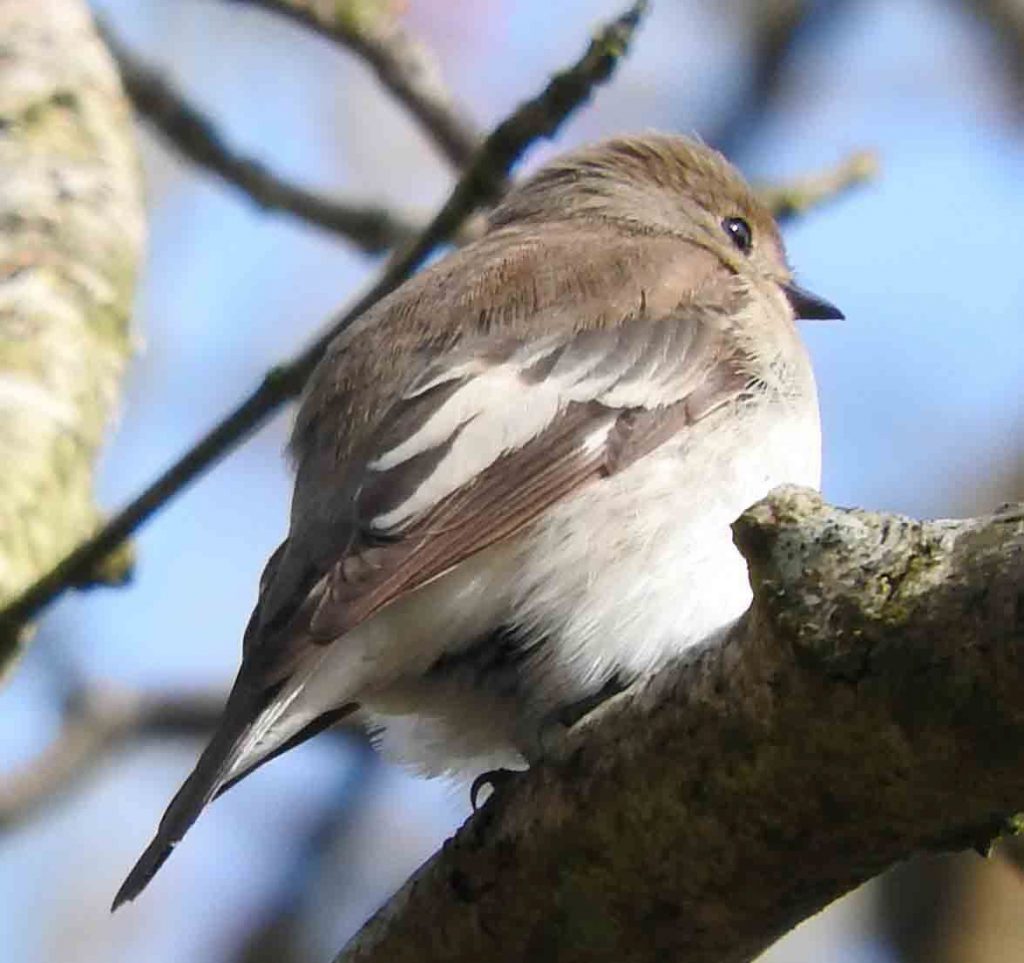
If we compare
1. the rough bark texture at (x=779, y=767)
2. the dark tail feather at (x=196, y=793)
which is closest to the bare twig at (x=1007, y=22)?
the dark tail feather at (x=196, y=793)

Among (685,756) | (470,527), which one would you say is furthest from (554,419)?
(685,756)

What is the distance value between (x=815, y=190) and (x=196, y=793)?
2755 mm

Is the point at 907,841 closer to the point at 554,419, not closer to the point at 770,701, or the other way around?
the point at 770,701

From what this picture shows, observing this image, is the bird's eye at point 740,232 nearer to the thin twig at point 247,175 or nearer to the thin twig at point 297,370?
the thin twig at point 247,175

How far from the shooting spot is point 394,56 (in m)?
4.64

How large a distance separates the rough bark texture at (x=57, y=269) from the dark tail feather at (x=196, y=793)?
46 cm

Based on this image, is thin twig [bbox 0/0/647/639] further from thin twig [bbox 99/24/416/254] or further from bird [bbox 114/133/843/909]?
thin twig [bbox 99/24/416/254]

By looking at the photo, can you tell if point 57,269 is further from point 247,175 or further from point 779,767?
point 779,767

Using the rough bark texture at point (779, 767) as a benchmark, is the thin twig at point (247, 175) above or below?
above

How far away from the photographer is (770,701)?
2178 mm

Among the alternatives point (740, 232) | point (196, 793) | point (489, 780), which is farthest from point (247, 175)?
Answer: point (196, 793)

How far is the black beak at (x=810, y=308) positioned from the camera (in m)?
4.78

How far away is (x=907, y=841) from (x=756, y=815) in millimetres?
175

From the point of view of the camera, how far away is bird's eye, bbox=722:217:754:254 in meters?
4.95
